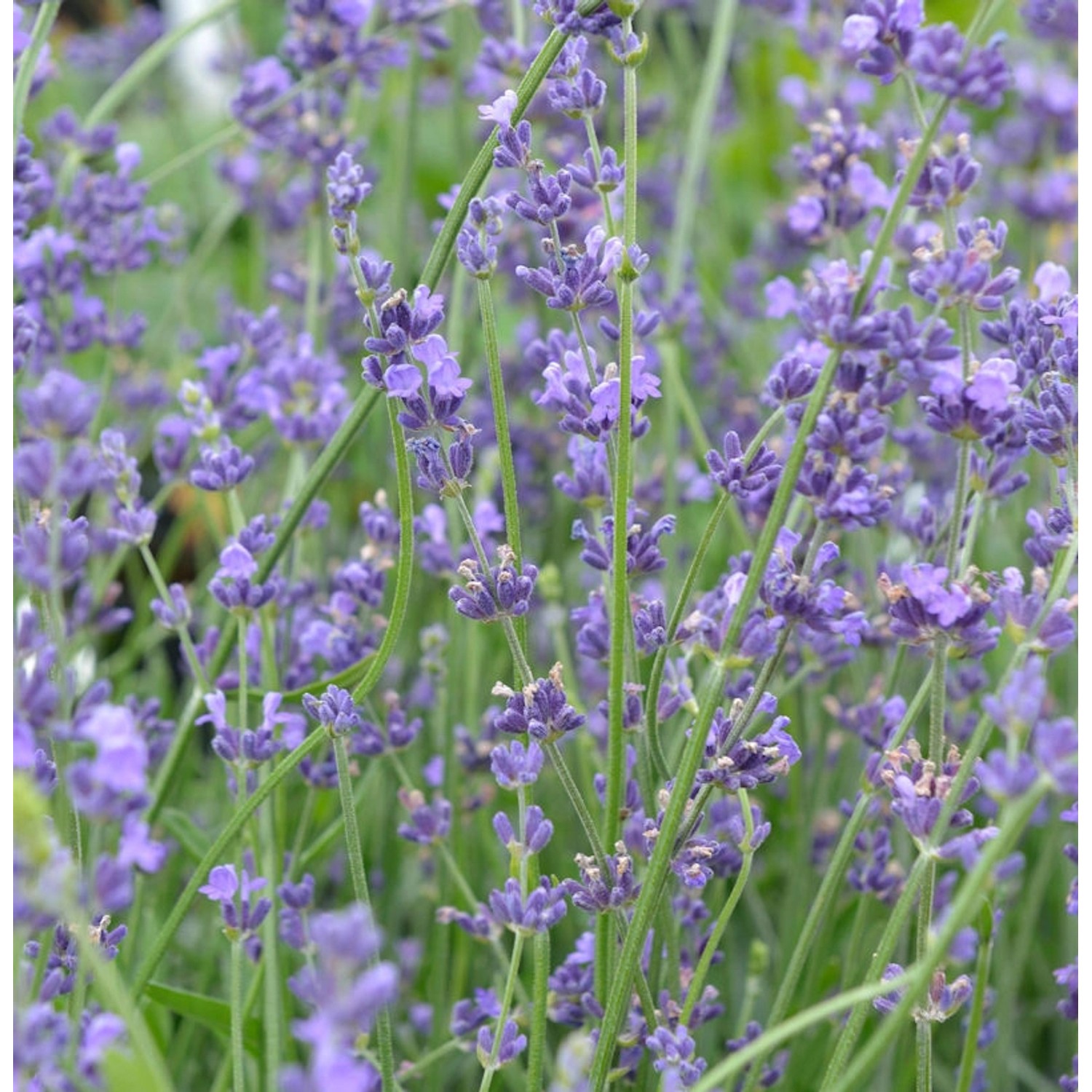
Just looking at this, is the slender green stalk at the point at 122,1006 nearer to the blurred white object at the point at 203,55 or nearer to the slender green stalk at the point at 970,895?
the slender green stalk at the point at 970,895

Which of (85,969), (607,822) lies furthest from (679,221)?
(85,969)

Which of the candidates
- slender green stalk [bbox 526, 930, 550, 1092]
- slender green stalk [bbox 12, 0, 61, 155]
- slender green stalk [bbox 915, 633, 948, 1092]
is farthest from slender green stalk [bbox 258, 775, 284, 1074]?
slender green stalk [bbox 12, 0, 61, 155]

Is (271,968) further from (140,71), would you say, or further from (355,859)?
(140,71)

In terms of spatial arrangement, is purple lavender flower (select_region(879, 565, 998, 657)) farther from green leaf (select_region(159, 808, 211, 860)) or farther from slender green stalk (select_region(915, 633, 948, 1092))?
green leaf (select_region(159, 808, 211, 860))

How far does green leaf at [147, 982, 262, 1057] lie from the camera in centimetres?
94

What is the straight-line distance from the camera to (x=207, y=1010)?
3.18ft

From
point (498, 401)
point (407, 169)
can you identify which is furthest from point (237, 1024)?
point (407, 169)

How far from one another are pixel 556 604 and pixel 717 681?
54 cm

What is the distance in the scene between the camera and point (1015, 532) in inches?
64.3

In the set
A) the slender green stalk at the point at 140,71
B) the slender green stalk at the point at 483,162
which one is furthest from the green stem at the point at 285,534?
the slender green stalk at the point at 140,71

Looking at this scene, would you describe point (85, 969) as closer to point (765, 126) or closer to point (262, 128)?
point (262, 128)

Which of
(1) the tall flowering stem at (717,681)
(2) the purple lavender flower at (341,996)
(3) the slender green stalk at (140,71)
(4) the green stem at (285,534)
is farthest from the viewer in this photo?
(3) the slender green stalk at (140,71)

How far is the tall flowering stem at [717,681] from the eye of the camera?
668mm

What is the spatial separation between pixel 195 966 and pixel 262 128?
0.82 meters
